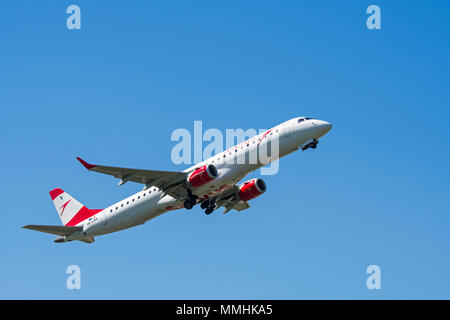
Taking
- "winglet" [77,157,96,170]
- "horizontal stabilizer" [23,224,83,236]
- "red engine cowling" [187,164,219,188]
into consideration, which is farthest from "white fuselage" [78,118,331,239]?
"winglet" [77,157,96,170]

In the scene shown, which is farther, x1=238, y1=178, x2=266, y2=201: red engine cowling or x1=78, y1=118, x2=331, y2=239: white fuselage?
x1=238, y1=178, x2=266, y2=201: red engine cowling

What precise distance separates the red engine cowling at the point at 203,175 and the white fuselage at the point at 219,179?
0.49 metres

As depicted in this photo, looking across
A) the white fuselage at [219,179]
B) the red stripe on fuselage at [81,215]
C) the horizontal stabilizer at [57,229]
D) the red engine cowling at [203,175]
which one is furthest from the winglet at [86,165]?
the red stripe on fuselage at [81,215]

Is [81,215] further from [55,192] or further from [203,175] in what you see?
[203,175]

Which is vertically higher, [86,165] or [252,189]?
[86,165]

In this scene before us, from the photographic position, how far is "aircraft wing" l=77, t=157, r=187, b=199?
50.8 meters

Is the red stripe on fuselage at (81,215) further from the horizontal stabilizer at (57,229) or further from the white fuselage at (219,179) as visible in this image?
the horizontal stabilizer at (57,229)

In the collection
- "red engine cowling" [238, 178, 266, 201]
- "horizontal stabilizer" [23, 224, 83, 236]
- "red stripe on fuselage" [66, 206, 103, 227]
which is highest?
"red engine cowling" [238, 178, 266, 201]

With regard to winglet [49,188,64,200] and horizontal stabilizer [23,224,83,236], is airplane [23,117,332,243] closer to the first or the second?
horizontal stabilizer [23,224,83,236]

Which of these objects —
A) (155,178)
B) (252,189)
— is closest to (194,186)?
(155,178)

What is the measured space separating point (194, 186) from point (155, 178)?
3150mm

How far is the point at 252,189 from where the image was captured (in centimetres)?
5703

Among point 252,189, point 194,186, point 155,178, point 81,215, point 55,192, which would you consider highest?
point 55,192

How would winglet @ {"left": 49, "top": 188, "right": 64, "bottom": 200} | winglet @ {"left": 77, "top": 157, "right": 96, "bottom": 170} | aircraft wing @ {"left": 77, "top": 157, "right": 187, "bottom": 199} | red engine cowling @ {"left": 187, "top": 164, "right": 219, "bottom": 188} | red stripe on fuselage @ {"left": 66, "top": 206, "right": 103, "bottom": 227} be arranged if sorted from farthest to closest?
winglet @ {"left": 49, "top": 188, "right": 64, "bottom": 200} < red stripe on fuselage @ {"left": 66, "top": 206, "right": 103, "bottom": 227} < aircraft wing @ {"left": 77, "top": 157, "right": 187, "bottom": 199} < red engine cowling @ {"left": 187, "top": 164, "right": 219, "bottom": 188} < winglet @ {"left": 77, "top": 157, "right": 96, "bottom": 170}
